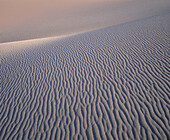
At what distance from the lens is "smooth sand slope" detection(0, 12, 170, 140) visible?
Result: 344cm

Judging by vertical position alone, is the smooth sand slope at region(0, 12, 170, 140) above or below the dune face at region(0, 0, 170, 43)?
below

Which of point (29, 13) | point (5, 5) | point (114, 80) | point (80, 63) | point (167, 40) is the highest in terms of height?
point (5, 5)

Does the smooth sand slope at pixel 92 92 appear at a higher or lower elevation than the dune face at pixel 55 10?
lower

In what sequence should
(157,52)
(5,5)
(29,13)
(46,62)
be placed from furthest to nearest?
(5,5) < (29,13) < (46,62) < (157,52)

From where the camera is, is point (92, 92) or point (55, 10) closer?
point (92, 92)

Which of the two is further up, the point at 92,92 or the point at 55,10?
the point at 55,10

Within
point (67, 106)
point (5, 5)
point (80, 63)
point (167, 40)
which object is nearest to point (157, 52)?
point (167, 40)

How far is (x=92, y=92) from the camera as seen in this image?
4.52 m

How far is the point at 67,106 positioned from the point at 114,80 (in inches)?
75.1

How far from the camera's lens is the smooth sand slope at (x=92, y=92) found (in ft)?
11.3

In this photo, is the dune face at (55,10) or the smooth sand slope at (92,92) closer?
the smooth sand slope at (92,92)

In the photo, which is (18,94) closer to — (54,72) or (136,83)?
(54,72)

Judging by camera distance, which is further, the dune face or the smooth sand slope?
the dune face

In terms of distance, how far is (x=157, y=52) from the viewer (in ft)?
19.5
